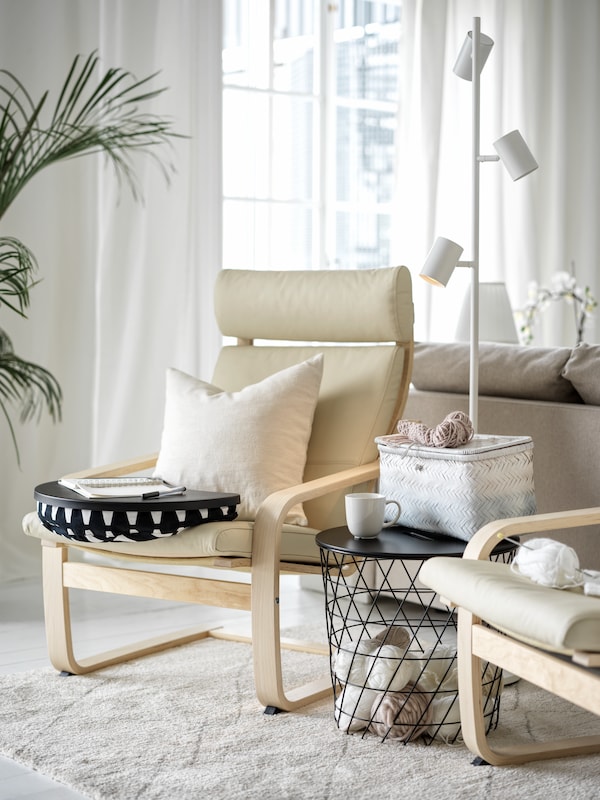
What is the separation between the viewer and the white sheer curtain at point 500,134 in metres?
4.95

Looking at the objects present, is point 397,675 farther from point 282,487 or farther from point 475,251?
point 475,251

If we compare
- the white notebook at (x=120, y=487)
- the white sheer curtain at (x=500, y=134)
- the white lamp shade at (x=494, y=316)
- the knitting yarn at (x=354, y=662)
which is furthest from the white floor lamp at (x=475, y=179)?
the white sheer curtain at (x=500, y=134)

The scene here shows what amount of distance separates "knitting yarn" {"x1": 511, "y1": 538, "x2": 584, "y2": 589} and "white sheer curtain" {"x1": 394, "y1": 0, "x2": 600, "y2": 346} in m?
3.10

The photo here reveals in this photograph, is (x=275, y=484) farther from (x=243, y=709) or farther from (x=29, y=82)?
(x=29, y=82)

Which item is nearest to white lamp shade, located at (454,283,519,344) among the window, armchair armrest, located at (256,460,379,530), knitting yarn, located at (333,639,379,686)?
the window

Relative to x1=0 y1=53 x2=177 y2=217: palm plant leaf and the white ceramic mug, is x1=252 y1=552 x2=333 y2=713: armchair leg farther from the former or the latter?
x1=0 y1=53 x2=177 y2=217: palm plant leaf

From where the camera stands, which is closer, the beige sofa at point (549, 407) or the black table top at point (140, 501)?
the black table top at point (140, 501)

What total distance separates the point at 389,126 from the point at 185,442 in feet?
9.50

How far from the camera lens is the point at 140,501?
2297 millimetres

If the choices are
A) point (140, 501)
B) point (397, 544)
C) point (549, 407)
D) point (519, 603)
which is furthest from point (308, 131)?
point (519, 603)

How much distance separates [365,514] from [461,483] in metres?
0.21

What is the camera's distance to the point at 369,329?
9.09 feet

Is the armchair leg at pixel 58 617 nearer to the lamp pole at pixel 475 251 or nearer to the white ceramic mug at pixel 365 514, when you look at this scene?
the white ceramic mug at pixel 365 514

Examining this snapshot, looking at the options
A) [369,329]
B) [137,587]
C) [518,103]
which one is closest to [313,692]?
[137,587]
